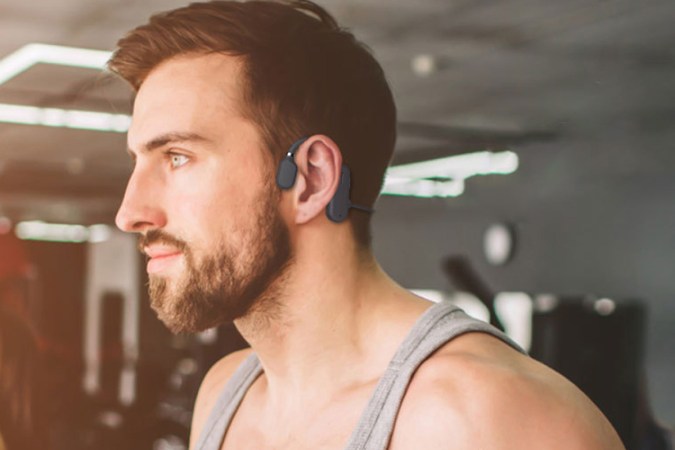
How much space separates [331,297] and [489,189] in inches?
28.0

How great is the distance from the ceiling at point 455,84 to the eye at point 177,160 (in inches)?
12.7

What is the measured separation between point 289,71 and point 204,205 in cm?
22

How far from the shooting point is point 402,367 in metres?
0.99

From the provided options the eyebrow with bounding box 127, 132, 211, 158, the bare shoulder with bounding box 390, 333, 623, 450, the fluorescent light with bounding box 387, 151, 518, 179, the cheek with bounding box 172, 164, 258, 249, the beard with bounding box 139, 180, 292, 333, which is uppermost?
the eyebrow with bounding box 127, 132, 211, 158

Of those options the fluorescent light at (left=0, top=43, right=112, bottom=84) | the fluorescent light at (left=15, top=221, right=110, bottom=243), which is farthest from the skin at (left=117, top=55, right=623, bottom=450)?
the fluorescent light at (left=15, top=221, right=110, bottom=243)

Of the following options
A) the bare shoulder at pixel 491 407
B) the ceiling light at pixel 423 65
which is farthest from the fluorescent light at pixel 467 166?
the bare shoulder at pixel 491 407

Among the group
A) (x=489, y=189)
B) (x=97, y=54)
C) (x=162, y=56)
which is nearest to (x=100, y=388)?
(x=97, y=54)

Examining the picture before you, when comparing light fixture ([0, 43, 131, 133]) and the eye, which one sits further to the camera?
light fixture ([0, 43, 131, 133])

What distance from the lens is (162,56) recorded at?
3.75ft

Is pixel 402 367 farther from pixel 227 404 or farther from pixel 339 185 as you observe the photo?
pixel 227 404

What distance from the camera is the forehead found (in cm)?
110

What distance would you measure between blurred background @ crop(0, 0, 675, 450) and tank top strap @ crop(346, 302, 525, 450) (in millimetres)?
365

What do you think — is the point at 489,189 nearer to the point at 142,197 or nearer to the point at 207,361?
the point at 207,361

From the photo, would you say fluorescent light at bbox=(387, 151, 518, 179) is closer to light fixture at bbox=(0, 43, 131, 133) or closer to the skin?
the skin
